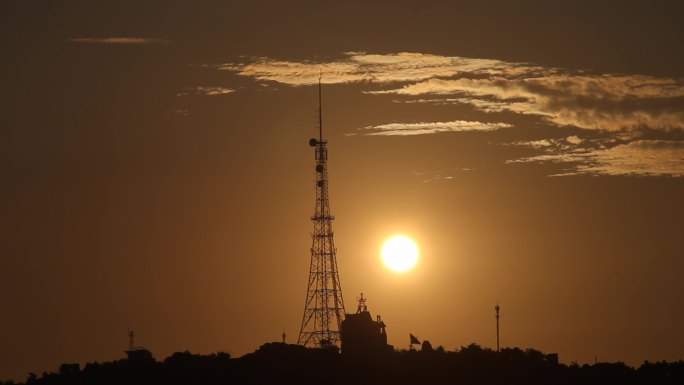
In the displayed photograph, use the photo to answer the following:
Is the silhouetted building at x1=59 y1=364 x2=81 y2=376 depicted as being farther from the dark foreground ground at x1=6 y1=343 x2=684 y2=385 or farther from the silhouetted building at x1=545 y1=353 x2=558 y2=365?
the silhouetted building at x1=545 y1=353 x2=558 y2=365

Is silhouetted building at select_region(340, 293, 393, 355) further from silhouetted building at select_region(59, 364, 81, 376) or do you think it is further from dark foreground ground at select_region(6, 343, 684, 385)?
silhouetted building at select_region(59, 364, 81, 376)

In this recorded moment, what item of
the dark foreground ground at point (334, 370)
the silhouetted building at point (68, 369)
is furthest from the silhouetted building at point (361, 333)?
the silhouetted building at point (68, 369)

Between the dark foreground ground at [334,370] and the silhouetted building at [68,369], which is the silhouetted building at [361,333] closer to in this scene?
the dark foreground ground at [334,370]

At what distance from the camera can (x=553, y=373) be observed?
140 metres

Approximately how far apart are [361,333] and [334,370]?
393cm

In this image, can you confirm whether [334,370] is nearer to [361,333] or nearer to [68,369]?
[361,333]

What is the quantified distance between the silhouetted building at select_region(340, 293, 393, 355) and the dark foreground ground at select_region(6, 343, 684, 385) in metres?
0.91

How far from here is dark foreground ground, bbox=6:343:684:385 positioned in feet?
415

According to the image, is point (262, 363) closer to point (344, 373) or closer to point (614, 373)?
point (344, 373)

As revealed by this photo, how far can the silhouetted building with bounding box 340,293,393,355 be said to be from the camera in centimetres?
12538

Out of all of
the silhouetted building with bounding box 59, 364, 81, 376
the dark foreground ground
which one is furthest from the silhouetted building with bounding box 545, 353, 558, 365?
the silhouetted building with bounding box 59, 364, 81, 376

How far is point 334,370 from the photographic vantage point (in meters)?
128

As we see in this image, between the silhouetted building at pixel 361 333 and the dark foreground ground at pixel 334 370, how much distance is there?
913 mm

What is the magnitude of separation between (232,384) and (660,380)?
140ft
